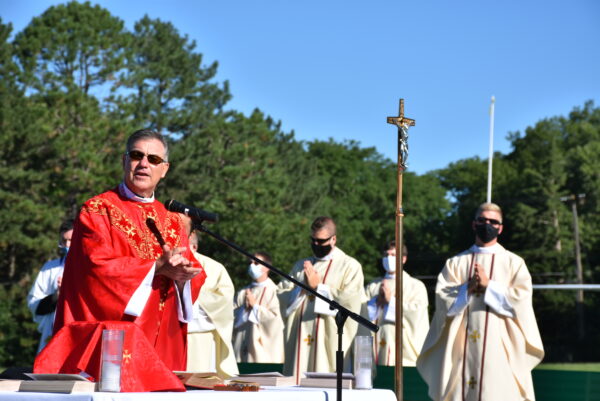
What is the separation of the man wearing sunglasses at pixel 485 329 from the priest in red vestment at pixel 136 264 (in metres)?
4.28

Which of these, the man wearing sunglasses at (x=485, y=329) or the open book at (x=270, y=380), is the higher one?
the man wearing sunglasses at (x=485, y=329)

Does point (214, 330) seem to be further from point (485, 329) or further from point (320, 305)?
point (485, 329)

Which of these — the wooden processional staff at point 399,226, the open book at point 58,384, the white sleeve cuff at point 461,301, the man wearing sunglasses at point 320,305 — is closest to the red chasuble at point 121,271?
the open book at point 58,384

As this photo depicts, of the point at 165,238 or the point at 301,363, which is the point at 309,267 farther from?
the point at 165,238

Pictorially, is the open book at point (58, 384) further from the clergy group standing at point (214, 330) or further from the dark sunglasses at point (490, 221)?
the dark sunglasses at point (490, 221)

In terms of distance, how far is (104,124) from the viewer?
31172mm

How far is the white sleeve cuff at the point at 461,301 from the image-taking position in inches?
365

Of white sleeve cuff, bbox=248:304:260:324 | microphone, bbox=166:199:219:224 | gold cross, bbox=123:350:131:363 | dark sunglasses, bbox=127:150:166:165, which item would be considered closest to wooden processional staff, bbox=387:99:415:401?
dark sunglasses, bbox=127:150:166:165

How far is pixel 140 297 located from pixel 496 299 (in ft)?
16.6

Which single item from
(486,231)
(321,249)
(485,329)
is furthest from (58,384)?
(321,249)

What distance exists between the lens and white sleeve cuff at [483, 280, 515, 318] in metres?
9.16

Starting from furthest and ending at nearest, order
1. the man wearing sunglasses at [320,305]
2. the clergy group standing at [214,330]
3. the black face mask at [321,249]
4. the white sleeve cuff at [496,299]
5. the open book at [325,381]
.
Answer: the black face mask at [321,249] < the man wearing sunglasses at [320,305] < the clergy group standing at [214,330] < the white sleeve cuff at [496,299] < the open book at [325,381]

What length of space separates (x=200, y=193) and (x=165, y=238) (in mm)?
30168

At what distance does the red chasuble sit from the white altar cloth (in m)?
0.63
